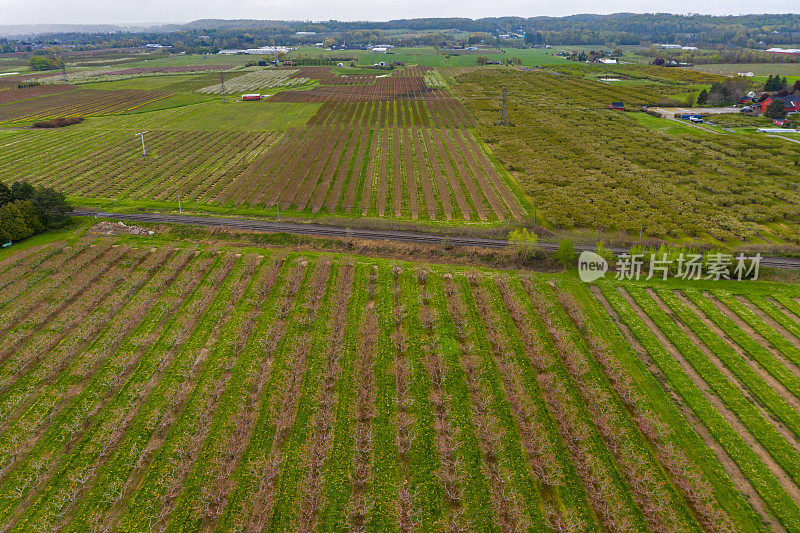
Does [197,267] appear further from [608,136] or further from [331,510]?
[608,136]

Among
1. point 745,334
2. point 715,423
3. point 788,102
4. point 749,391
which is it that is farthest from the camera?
point 788,102

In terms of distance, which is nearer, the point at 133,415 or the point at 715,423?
the point at 715,423

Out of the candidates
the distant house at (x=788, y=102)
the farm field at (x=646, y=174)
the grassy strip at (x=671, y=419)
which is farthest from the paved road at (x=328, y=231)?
the distant house at (x=788, y=102)

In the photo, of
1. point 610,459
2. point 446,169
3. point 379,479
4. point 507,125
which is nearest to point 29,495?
point 379,479

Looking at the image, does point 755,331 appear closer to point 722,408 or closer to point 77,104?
point 722,408

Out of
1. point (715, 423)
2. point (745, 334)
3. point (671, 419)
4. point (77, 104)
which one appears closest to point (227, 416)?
point (671, 419)
